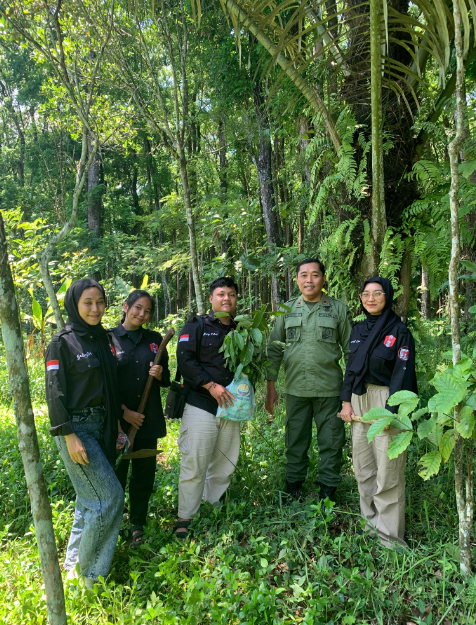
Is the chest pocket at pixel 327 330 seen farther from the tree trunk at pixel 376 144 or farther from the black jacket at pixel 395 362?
the tree trunk at pixel 376 144

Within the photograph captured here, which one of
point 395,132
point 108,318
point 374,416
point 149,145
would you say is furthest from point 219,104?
point 149,145

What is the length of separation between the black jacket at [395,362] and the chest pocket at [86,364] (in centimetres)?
192

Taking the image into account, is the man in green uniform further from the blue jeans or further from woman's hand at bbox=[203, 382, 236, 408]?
the blue jeans

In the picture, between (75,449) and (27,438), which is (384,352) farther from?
(27,438)

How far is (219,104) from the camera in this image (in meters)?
9.44

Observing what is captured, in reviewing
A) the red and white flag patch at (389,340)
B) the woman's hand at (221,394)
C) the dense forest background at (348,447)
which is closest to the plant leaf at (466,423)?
the dense forest background at (348,447)

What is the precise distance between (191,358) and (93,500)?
1259mm

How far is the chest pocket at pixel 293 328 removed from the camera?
3.72 m

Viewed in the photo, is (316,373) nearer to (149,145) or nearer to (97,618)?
(97,618)

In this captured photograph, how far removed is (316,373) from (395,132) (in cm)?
221

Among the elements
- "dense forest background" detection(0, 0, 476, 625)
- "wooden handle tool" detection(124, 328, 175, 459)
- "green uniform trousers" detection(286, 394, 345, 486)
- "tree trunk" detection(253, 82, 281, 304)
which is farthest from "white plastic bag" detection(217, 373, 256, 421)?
"tree trunk" detection(253, 82, 281, 304)

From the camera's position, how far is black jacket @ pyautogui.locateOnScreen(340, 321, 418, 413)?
2926 mm

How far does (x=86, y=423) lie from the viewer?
9.36 ft

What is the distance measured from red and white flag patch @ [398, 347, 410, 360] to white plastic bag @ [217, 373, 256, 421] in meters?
1.23
